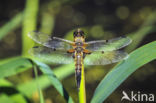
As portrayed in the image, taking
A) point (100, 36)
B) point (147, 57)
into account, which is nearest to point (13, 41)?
point (100, 36)

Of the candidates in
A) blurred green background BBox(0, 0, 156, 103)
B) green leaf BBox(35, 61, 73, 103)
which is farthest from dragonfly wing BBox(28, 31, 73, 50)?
blurred green background BBox(0, 0, 156, 103)

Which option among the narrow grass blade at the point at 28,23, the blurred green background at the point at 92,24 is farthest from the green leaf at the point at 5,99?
the blurred green background at the point at 92,24

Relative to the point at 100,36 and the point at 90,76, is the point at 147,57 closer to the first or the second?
the point at 90,76

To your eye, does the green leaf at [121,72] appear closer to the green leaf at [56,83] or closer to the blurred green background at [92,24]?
the green leaf at [56,83]

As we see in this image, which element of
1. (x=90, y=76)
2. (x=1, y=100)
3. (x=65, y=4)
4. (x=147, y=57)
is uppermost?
(x=65, y=4)

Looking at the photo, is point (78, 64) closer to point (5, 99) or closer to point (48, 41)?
point (48, 41)
